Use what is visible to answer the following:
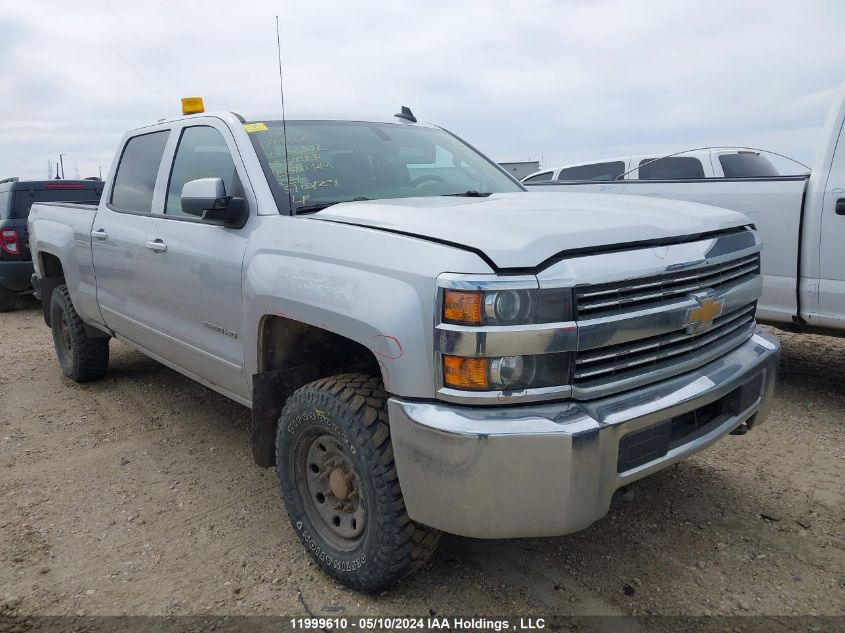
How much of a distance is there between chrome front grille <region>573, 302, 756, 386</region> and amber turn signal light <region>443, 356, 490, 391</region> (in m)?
0.30

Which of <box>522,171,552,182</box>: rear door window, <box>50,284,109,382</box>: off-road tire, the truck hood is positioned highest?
<box>522,171,552,182</box>: rear door window

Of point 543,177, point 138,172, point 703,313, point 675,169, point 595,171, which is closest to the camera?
point 703,313

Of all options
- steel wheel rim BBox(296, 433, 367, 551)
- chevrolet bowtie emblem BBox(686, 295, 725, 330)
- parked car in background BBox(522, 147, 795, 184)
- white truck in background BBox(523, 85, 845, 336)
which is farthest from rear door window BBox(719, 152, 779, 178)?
steel wheel rim BBox(296, 433, 367, 551)

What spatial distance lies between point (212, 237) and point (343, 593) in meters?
1.69

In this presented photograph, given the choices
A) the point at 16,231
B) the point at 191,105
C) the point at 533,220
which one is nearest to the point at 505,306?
the point at 533,220

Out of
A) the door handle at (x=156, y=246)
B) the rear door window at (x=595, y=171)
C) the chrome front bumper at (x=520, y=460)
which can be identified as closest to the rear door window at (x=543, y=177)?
the rear door window at (x=595, y=171)

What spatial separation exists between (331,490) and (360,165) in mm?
1567

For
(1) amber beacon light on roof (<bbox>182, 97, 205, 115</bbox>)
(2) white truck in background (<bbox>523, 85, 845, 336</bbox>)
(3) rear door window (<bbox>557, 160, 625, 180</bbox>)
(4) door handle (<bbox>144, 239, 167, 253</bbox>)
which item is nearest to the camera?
(4) door handle (<bbox>144, 239, 167, 253</bbox>)

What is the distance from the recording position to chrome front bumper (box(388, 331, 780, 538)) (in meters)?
2.06

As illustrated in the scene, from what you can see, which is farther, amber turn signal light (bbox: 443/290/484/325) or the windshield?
the windshield

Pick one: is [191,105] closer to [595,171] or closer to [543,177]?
[595,171]

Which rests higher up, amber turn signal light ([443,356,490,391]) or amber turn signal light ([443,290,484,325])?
amber turn signal light ([443,290,484,325])

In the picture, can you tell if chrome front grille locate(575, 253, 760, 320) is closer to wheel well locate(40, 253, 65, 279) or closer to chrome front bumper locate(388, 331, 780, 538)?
chrome front bumper locate(388, 331, 780, 538)

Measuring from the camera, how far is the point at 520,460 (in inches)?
81.2
